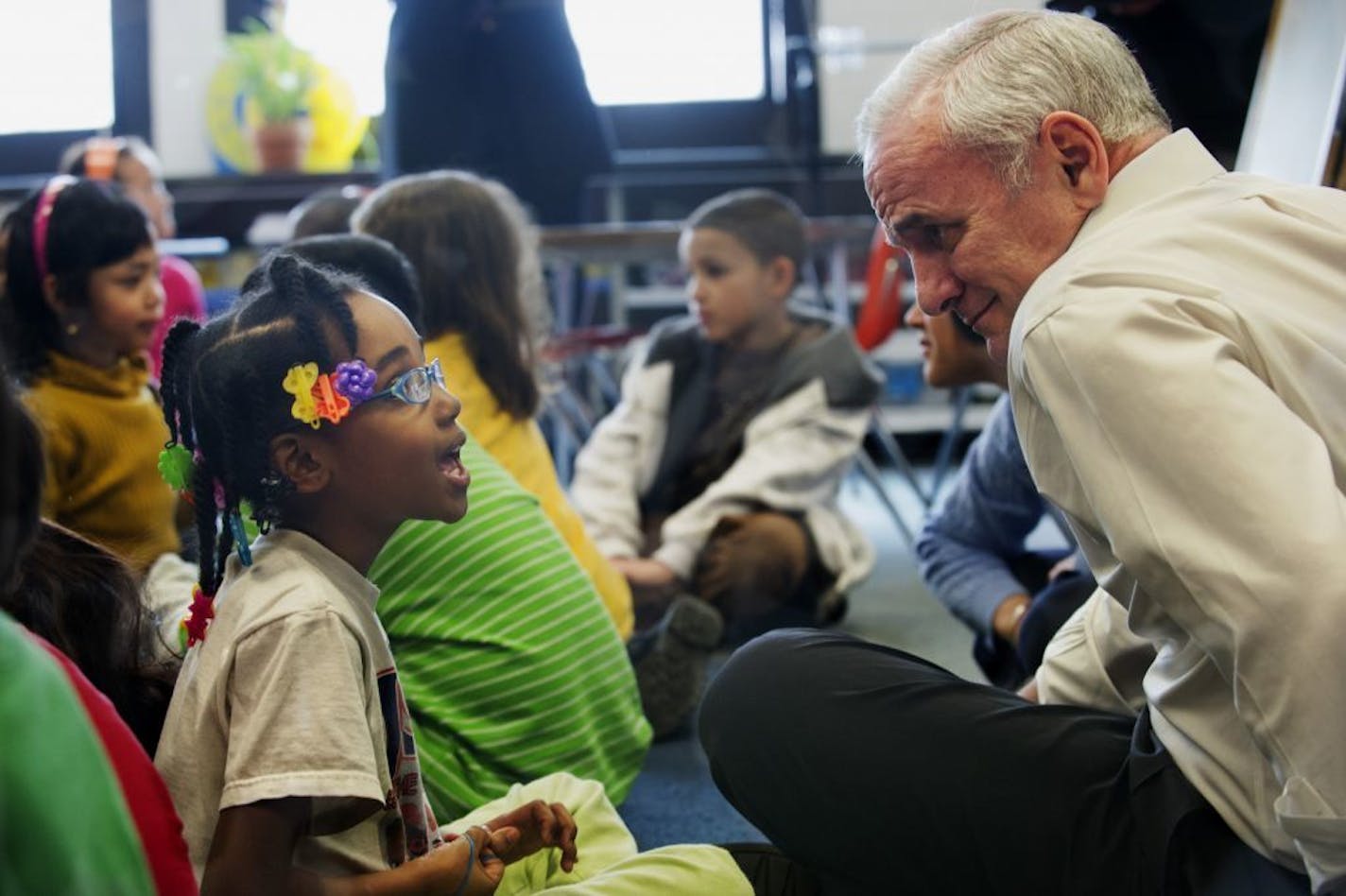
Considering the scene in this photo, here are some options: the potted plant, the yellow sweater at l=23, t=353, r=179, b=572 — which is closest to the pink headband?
the yellow sweater at l=23, t=353, r=179, b=572

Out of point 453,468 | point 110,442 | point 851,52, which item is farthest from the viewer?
point 851,52

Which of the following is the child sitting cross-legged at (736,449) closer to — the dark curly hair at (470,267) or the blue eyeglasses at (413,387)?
the dark curly hair at (470,267)

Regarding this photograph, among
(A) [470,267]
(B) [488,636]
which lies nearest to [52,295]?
(A) [470,267]

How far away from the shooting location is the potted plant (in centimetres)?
510

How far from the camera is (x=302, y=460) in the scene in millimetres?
1115

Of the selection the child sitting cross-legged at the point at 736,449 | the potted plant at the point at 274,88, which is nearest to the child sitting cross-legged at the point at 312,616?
the child sitting cross-legged at the point at 736,449

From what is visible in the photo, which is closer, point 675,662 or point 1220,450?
point 1220,450

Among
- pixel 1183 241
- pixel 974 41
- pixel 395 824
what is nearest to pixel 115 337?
pixel 395 824

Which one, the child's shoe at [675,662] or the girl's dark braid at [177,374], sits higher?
the girl's dark braid at [177,374]

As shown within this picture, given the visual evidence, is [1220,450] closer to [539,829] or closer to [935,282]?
[935,282]

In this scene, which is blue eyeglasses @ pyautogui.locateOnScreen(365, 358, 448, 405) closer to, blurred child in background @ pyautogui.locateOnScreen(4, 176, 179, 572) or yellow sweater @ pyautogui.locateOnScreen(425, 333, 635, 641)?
yellow sweater @ pyautogui.locateOnScreen(425, 333, 635, 641)

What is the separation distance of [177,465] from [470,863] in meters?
0.36

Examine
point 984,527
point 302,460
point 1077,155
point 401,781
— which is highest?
point 1077,155

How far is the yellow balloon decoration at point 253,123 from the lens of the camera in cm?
525
